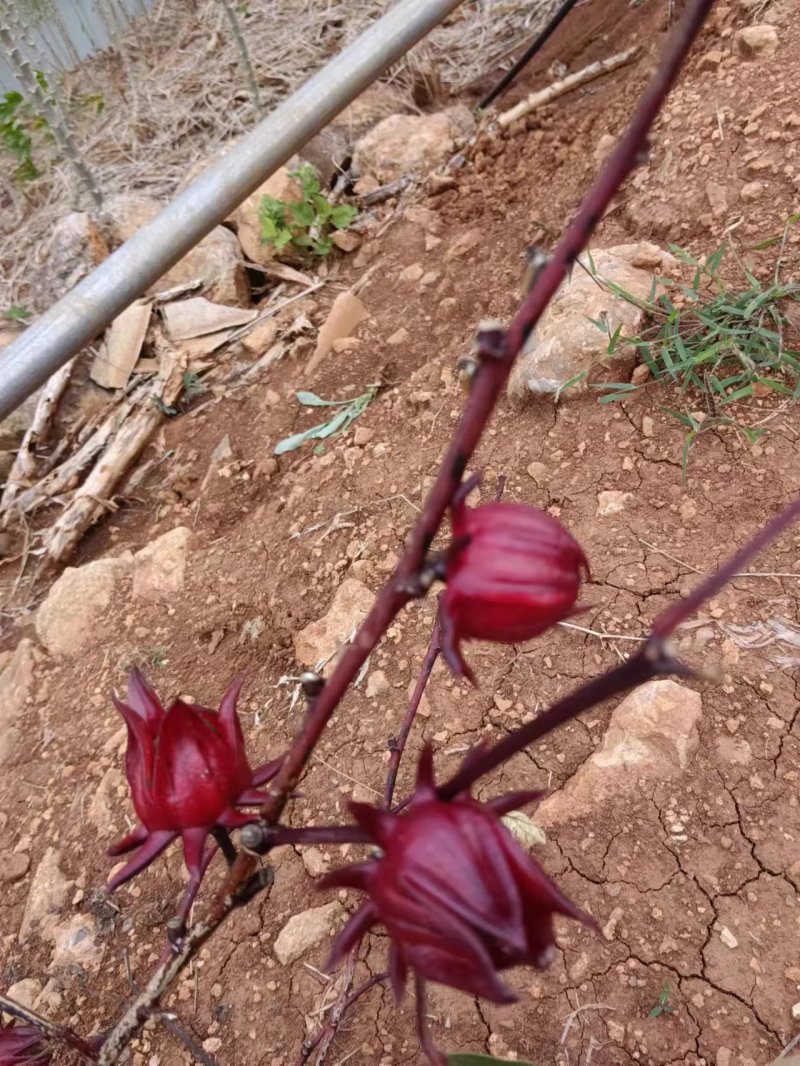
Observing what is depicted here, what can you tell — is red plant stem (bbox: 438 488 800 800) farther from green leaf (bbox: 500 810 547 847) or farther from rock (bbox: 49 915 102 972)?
rock (bbox: 49 915 102 972)

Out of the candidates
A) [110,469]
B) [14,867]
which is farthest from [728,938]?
[110,469]

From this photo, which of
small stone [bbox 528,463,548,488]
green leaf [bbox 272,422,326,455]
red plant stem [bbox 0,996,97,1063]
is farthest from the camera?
green leaf [bbox 272,422,326,455]

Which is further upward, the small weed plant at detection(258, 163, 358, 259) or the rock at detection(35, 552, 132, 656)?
the small weed plant at detection(258, 163, 358, 259)

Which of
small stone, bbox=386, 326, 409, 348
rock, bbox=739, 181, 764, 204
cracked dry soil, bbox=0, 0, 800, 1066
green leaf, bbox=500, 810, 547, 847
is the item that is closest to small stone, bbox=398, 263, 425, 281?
cracked dry soil, bbox=0, 0, 800, 1066

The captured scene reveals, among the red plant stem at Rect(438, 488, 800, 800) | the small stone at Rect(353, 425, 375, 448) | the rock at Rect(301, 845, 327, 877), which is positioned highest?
the red plant stem at Rect(438, 488, 800, 800)

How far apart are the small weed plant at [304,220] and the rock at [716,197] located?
1.86 metres

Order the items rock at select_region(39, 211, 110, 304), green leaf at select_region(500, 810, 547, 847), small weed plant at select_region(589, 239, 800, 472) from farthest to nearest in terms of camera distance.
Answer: rock at select_region(39, 211, 110, 304), small weed plant at select_region(589, 239, 800, 472), green leaf at select_region(500, 810, 547, 847)

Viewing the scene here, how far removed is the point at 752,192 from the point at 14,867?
9.42 ft

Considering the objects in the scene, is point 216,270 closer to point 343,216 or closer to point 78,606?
point 343,216

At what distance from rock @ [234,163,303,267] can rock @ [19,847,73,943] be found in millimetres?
3030

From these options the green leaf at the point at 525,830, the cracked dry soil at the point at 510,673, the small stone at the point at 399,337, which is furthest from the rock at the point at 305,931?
the small stone at the point at 399,337

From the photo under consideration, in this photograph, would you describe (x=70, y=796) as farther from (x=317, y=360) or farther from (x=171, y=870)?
(x=317, y=360)

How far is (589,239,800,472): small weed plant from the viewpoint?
2.05m

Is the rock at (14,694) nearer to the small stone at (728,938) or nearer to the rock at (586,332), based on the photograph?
the rock at (586,332)
